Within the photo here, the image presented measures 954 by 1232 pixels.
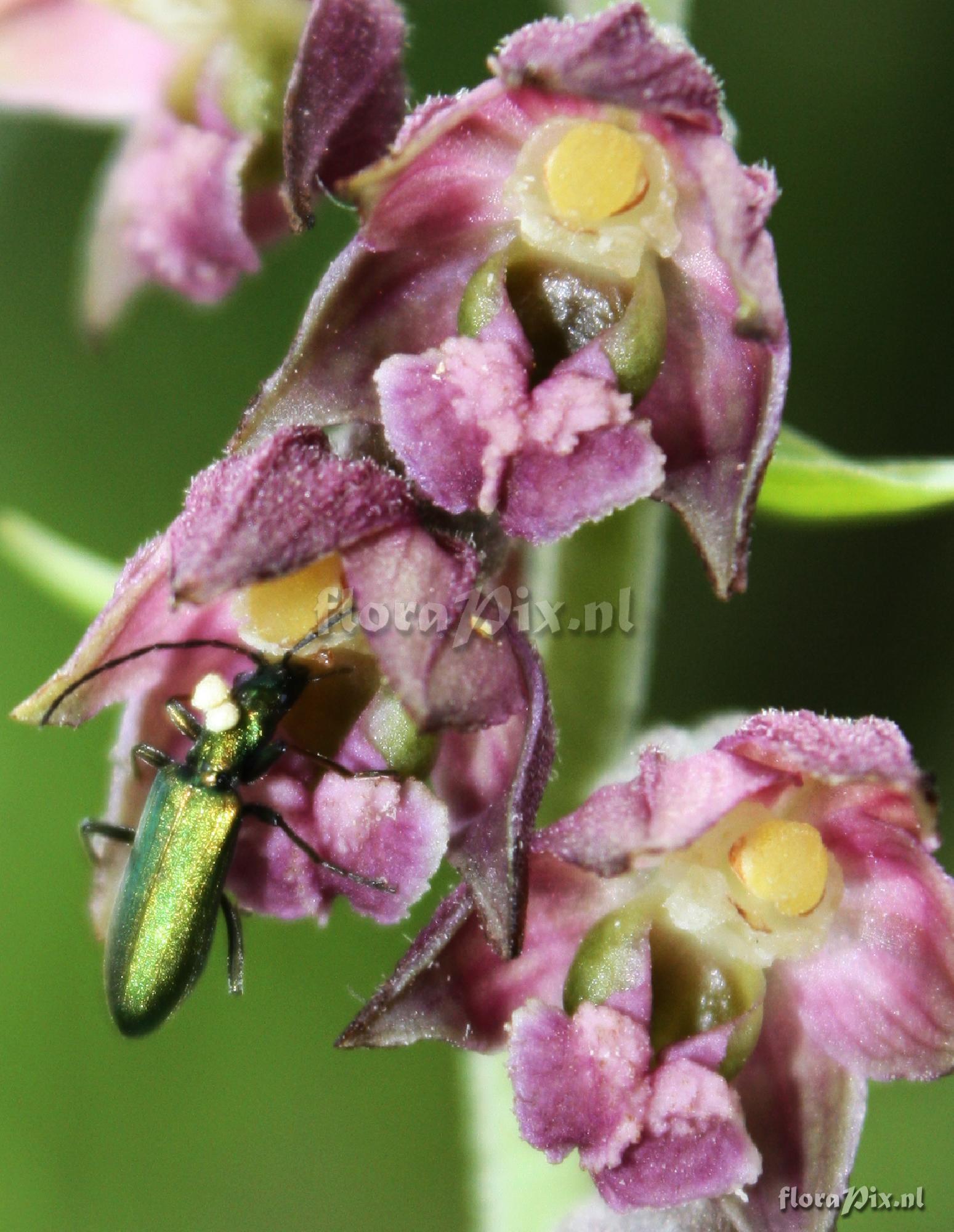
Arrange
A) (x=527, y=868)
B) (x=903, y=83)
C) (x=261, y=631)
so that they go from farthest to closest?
(x=903, y=83) < (x=261, y=631) < (x=527, y=868)

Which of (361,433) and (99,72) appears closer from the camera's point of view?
(361,433)

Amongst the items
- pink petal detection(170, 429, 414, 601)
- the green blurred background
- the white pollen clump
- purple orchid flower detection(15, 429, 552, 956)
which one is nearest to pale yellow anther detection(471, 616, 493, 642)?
purple orchid flower detection(15, 429, 552, 956)

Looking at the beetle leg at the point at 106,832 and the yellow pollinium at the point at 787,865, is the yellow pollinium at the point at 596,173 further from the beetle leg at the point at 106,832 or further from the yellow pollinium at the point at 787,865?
the beetle leg at the point at 106,832

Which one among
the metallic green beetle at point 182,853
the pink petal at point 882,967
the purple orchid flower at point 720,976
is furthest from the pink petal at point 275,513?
Answer: the pink petal at point 882,967

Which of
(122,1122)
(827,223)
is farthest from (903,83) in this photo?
(122,1122)

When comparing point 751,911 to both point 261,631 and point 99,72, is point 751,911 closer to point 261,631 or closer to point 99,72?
point 261,631

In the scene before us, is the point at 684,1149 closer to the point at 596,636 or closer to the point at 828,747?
the point at 828,747

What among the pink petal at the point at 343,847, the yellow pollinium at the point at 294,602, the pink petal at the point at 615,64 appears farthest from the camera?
the yellow pollinium at the point at 294,602
